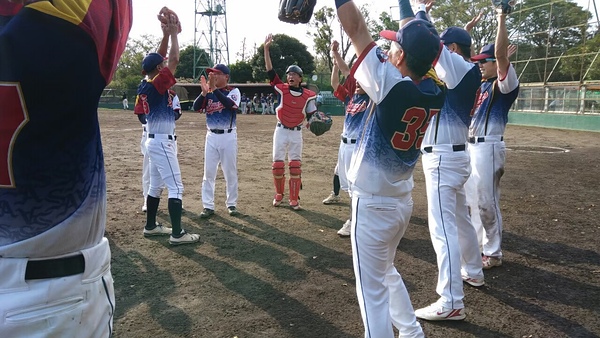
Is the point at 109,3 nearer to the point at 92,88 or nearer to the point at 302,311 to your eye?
the point at 92,88

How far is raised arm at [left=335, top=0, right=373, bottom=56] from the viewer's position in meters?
2.71

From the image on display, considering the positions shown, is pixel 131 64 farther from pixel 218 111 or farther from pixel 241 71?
pixel 218 111

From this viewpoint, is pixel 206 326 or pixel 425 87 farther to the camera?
pixel 206 326

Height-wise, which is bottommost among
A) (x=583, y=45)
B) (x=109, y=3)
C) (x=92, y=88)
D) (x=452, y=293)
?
(x=452, y=293)

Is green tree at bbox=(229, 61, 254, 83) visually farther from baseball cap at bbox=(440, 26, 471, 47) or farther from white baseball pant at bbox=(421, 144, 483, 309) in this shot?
white baseball pant at bbox=(421, 144, 483, 309)

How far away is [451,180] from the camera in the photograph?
4188 mm

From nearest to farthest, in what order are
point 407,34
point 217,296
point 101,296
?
point 101,296 < point 407,34 < point 217,296

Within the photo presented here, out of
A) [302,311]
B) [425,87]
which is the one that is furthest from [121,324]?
[425,87]

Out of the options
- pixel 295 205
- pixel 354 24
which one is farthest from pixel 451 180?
pixel 295 205

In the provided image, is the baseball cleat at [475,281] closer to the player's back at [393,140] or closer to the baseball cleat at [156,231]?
the player's back at [393,140]

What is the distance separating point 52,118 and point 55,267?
53 centimetres

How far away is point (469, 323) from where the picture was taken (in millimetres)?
3910

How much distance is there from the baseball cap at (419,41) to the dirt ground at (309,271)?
2.32m

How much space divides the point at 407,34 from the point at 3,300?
2597 millimetres
